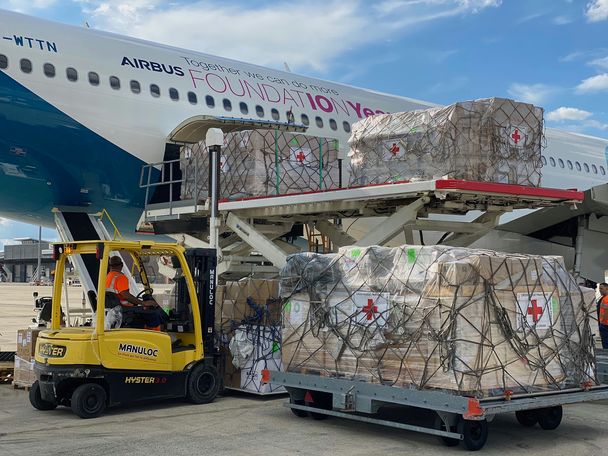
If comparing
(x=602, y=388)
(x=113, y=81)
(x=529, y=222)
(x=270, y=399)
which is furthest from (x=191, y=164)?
(x=602, y=388)

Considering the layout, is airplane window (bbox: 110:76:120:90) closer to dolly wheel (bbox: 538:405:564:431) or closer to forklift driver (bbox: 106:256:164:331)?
forklift driver (bbox: 106:256:164:331)

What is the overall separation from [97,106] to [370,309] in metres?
6.99

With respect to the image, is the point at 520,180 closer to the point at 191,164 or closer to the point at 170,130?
the point at 191,164

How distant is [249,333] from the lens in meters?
9.03

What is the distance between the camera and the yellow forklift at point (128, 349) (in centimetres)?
756

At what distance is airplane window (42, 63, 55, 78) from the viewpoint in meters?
11.5

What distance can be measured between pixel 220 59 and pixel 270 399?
7717mm

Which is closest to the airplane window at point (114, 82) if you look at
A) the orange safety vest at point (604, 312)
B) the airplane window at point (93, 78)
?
the airplane window at point (93, 78)

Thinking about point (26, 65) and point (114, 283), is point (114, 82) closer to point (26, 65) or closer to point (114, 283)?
point (26, 65)

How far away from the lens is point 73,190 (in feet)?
40.2

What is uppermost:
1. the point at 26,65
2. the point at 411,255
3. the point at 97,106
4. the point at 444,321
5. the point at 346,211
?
the point at 26,65

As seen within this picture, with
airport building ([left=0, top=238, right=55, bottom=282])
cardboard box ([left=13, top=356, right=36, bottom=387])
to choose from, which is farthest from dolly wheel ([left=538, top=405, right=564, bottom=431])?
airport building ([left=0, top=238, right=55, bottom=282])

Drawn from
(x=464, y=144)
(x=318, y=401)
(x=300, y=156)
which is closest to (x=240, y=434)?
(x=318, y=401)

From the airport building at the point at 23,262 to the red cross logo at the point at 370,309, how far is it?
103327 millimetres
